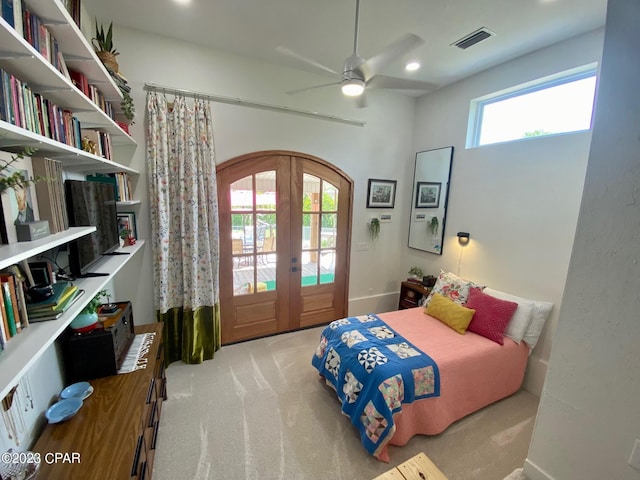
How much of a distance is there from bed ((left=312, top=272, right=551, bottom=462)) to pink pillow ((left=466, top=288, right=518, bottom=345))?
26mm

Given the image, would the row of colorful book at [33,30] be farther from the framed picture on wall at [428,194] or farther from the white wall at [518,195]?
the framed picture on wall at [428,194]

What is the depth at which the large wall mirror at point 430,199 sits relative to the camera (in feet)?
11.1

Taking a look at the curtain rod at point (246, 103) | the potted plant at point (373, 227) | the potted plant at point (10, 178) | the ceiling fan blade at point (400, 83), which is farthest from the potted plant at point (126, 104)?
the potted plant at point (373, 227)

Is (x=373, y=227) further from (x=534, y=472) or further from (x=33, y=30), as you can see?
(x=33, y=30)

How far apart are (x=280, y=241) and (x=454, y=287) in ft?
6.64

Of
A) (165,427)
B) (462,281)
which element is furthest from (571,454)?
(165,427)

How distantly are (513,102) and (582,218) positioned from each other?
6.98 ft

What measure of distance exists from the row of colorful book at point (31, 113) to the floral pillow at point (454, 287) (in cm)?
320

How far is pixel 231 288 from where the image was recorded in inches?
120

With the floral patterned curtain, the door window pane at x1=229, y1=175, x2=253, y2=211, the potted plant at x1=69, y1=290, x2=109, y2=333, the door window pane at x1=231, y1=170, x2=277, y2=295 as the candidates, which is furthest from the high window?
the potted plant at x1=69, y1=290, x2=109, y2=333

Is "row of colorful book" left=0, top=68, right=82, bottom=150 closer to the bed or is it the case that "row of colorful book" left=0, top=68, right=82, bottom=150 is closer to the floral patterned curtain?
the floral patterned curtain

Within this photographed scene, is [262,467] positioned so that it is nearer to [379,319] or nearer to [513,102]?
[379,319]

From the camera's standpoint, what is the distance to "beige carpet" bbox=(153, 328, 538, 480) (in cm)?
173

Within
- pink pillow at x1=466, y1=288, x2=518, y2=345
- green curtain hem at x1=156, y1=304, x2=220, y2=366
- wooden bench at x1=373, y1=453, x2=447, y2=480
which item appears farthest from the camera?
green curtain hem at x1=156, y1=304, x2=220, y2=366
